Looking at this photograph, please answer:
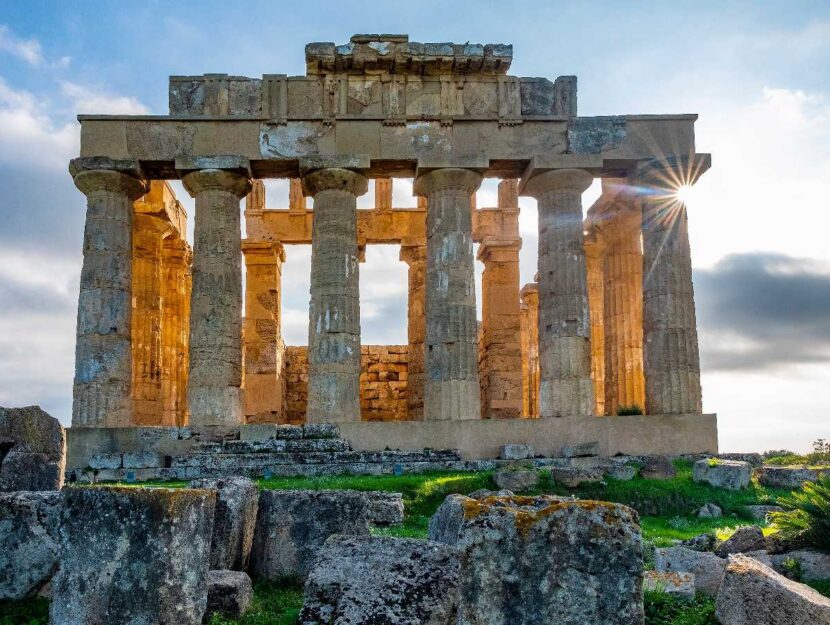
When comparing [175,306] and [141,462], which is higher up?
[175,306]

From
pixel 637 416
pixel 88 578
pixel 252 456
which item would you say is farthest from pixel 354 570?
pixel 637 416

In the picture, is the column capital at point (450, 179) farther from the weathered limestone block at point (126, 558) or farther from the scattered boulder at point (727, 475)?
the weathered limestone block at point (126, 558)

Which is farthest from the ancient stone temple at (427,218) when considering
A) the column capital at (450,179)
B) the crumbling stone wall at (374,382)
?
the crumbling stone wall at (374,382)

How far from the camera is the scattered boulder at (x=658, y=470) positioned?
17719mm

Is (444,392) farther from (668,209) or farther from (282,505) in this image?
(282,505)

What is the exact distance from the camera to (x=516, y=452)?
20.8m

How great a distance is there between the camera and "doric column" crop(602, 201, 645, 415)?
83.5 feet

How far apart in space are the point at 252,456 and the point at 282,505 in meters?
11.2

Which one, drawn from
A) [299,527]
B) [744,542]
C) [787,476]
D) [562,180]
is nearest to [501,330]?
[562,180]

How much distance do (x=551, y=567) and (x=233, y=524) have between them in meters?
3.78

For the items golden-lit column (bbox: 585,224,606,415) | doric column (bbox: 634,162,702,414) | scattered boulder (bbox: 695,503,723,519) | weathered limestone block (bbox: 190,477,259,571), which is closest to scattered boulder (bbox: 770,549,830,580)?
weathered limestone block (bbox: 190,477,259,571)

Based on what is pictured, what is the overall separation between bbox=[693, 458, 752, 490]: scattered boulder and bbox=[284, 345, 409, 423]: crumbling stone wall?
18.3 metres

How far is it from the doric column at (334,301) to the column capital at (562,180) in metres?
4.61

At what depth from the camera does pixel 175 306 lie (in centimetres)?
2942
